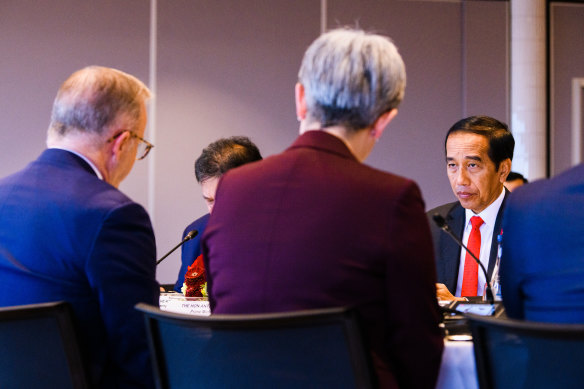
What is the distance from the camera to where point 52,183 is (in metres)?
1.67

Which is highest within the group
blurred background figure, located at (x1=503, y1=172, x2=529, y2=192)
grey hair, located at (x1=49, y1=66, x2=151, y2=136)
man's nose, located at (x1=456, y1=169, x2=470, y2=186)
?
grey hair, located at (x1=49, y1=66, x2=151, y2=136)

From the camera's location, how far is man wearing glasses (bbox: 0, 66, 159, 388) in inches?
62.9

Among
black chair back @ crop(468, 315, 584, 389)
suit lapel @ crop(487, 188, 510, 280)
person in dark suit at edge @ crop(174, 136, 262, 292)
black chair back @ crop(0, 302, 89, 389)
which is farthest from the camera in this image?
person in dark suit at edge @ crop(174, 136, 262, 292)

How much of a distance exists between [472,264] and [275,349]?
6.40ft

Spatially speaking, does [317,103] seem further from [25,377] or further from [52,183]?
[25,377]

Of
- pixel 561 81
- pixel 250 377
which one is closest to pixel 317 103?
pixel 250 377

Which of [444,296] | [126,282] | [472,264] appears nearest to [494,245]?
[472,264]

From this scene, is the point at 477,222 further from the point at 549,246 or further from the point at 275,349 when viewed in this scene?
the point at 275,349

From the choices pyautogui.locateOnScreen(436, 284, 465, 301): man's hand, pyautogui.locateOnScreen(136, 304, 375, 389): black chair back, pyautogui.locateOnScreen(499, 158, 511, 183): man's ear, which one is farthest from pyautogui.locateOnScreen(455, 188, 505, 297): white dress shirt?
pyautogui.locateOnScreen(136, 304, 375, 389): black chair back

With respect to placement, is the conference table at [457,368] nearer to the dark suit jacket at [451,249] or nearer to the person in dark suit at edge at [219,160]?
the dark suit jacket at [451,249]

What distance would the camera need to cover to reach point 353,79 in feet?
4.86

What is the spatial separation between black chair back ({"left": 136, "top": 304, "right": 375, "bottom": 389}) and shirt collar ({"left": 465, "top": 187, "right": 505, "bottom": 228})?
1991mm

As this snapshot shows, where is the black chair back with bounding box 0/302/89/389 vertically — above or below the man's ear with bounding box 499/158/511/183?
below

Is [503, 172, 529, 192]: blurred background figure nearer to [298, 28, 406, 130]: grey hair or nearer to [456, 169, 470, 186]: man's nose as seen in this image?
[456, 169, 470, 186]: man's nose
